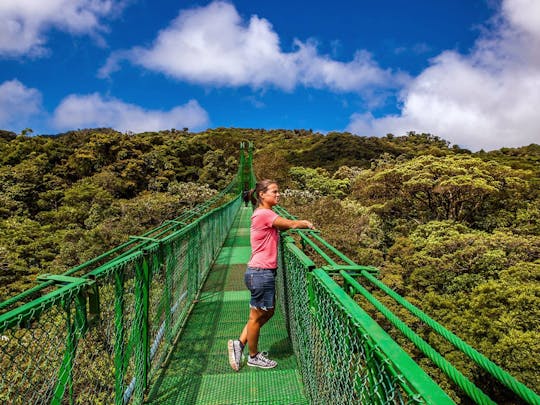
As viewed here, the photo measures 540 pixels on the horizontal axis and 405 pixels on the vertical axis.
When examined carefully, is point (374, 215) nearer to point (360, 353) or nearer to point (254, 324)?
point (254, 324)

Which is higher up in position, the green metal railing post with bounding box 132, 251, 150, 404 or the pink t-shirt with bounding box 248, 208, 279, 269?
the pink t-shirt with bounding box 248, 208, 279, 269

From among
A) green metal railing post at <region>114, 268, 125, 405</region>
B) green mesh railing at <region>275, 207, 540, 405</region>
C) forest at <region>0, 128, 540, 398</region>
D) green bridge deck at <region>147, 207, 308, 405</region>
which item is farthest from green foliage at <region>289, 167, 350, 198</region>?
green metal railing post at <region>114, 268, 125, 405</region>

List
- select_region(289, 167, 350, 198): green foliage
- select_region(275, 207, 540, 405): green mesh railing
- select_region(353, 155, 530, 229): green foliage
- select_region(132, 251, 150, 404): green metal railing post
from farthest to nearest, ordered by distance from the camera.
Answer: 1. select_region(289, 167, 350, 198): green foliage
2. select_region(353, 155, 530, 229): green foliage
3. select_region(132, 251, 150, 404): green metal railing post
4. select_region(275, 207, 540, 405): green mesh railing

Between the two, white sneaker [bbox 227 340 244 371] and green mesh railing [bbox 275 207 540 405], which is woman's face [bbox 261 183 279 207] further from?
white sneaker [bbox 227 340 244 371]

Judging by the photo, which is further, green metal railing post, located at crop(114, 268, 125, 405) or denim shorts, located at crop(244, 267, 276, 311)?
denim shorts, located at crop(244, 267, 276, 311)

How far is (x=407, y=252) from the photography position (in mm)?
15188

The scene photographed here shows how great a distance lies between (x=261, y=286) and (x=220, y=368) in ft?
2.37

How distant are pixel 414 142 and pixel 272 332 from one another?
6375 centimetres

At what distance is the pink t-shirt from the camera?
2037 mm

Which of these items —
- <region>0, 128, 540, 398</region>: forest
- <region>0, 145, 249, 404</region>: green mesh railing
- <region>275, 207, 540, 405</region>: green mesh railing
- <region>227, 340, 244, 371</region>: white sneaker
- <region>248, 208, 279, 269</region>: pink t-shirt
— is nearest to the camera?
<region>275, 207, 540, 405</region>: green mesh railing

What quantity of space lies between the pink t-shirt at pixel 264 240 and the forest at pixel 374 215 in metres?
8.42

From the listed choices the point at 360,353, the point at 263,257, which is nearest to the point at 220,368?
the point at 263,257

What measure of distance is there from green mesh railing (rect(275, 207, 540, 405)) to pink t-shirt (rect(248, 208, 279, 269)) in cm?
15

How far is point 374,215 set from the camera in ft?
65.0
